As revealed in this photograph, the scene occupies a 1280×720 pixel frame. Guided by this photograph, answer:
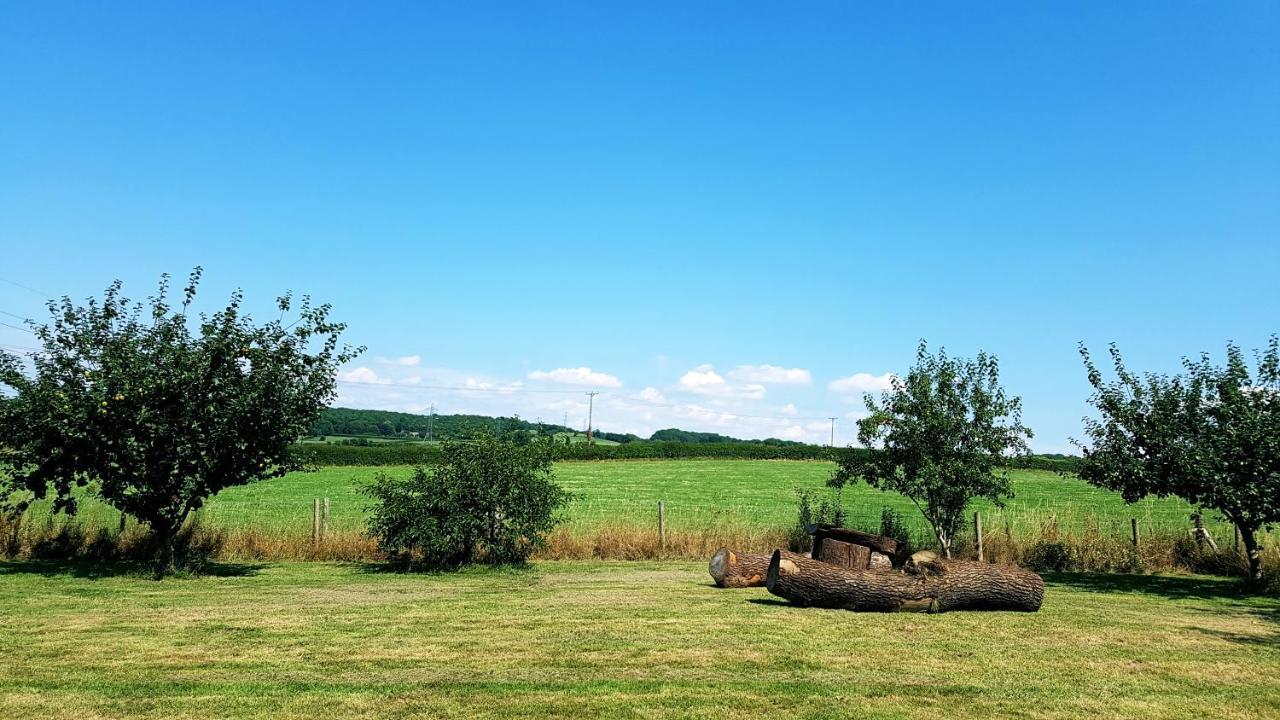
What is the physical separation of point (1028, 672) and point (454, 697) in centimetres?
615

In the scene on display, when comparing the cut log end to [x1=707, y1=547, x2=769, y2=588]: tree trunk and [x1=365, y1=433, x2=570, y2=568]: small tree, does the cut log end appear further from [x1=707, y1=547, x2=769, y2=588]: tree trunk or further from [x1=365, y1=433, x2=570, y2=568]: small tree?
[x1=365, y1=433, x2=570, y2=568]: small tree

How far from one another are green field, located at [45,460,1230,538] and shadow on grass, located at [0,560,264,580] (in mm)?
2797

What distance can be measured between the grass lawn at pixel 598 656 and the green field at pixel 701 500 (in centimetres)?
957

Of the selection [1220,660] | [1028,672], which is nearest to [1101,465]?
[1220,660]

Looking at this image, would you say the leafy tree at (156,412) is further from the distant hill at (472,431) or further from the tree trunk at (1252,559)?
the tree trunk at (1252,559)

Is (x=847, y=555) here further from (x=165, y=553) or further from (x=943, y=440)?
(x=165, y=553)

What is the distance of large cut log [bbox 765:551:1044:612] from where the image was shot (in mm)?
13992

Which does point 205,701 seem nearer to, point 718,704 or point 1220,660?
point 718,704

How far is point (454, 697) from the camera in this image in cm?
810

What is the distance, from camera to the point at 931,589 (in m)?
14.0

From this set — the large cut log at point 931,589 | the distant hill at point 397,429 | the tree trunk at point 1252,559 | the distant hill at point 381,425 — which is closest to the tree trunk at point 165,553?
the large cut log at point 931,589

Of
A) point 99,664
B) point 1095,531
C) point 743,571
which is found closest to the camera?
point 99,664

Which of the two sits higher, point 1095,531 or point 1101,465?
point 1101,465

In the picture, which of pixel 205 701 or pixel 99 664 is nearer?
pixel 205 701
